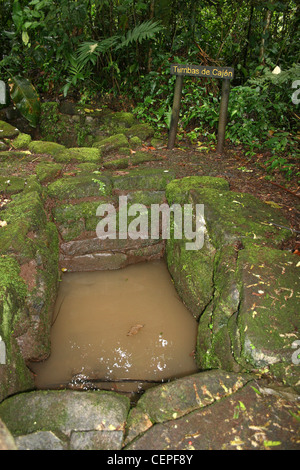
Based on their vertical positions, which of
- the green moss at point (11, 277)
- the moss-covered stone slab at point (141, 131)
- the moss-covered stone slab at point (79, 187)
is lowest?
the green moss at point (11, 277)

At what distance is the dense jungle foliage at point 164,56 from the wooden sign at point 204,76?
1.49 ft

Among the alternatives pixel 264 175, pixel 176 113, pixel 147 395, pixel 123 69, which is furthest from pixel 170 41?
pixel 147 395

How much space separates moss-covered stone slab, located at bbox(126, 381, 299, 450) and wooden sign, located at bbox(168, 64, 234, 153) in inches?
156

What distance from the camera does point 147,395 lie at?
192 centimetres

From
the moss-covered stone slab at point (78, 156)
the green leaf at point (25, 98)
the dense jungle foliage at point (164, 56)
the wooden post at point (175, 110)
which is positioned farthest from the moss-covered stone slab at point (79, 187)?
the green leaf at point (25, 98)

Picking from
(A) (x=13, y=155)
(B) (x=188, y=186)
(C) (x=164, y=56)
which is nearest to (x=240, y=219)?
(B) (x=188, y=186)

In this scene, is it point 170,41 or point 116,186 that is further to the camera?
point 170,41

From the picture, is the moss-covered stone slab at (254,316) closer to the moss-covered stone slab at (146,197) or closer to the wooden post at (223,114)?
the moss-covered stone slab at (146,197)

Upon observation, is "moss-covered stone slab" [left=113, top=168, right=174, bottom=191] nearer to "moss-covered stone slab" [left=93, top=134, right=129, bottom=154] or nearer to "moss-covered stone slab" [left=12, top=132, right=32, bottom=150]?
"moss-covered stone slab" [left=93, top=134, right=129, bottom=154]

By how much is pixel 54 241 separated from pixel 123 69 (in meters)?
4.53

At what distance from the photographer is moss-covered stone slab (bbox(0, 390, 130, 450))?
5.55 feet

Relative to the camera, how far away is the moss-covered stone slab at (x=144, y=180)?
402 cm
